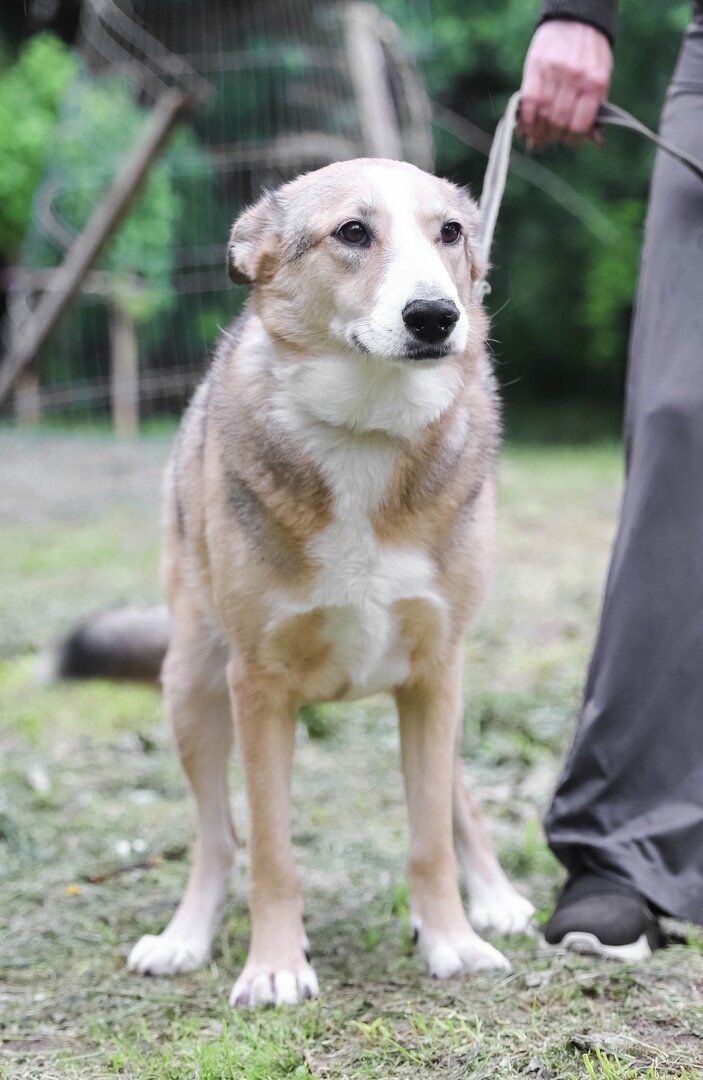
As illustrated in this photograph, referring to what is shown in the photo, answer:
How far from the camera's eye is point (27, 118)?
1316cm

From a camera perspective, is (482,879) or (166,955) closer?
(166,955)

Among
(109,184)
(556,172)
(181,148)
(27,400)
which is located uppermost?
(181,148)

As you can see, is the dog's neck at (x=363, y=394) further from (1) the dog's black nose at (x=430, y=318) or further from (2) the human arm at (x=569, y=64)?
(2) the human arm at (x=569, y=64)

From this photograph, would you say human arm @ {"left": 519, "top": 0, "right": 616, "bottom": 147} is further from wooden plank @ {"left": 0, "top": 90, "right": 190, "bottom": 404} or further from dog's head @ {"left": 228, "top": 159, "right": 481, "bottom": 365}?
wooden plank @ {"left": 0, "top": 90, "right": 190, "bottom": 404}

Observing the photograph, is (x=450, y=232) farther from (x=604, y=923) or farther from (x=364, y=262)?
(x=604, y=923)

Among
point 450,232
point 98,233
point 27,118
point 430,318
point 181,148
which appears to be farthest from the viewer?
point 27,118

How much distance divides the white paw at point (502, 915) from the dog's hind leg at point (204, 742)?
596 millimetres

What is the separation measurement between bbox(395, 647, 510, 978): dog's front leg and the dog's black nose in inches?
29.6

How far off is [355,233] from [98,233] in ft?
22.2

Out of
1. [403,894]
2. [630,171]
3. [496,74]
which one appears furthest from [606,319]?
[403,894]

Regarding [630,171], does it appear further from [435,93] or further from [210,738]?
[210,738]

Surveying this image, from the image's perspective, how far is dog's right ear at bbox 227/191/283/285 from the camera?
2729mm

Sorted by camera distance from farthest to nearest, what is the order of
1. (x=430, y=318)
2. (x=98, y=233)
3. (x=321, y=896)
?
(x=98, y=233) < (x=321, y=896) < (x=430, y=318)

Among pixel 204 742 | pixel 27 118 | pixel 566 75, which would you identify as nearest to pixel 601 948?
pixel 204 742
